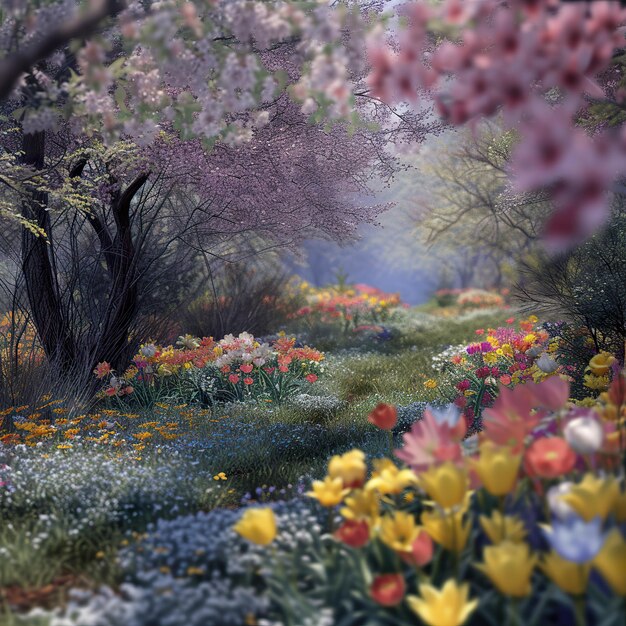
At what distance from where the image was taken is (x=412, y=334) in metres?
13.1

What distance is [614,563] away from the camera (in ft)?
5.33

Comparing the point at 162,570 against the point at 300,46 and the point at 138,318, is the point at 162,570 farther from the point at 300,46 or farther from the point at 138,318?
the point at 138,318

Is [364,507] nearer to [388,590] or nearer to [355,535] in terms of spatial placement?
[355,535]

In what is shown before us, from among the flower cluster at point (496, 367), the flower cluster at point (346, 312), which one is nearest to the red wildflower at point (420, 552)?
the flower cluster at point (496, 367)

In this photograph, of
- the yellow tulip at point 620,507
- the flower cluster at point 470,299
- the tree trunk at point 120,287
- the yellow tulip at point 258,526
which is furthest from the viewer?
the flower cluster at point 470,299

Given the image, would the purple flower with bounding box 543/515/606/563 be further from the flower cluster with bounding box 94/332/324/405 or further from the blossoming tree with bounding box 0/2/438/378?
the flower cluster with bounding box 94/332/324/405

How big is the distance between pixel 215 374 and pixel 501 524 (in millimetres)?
5606

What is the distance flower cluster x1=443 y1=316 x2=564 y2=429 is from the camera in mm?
5614

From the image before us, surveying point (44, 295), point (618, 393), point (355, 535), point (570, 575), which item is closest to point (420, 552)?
point (355, 535)

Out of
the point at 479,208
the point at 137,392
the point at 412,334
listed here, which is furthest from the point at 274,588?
the point at 479,208

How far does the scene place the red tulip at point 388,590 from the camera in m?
1.81

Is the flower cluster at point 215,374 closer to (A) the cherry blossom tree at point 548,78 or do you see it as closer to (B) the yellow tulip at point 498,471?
(B) the yellow tulip at point 498,471

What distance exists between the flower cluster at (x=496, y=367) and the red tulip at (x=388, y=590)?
11.1 feet

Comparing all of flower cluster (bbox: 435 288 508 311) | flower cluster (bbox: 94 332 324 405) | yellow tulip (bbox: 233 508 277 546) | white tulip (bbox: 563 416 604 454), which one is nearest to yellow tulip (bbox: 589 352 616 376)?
white tulip (bbox: 563 416 604 454)
